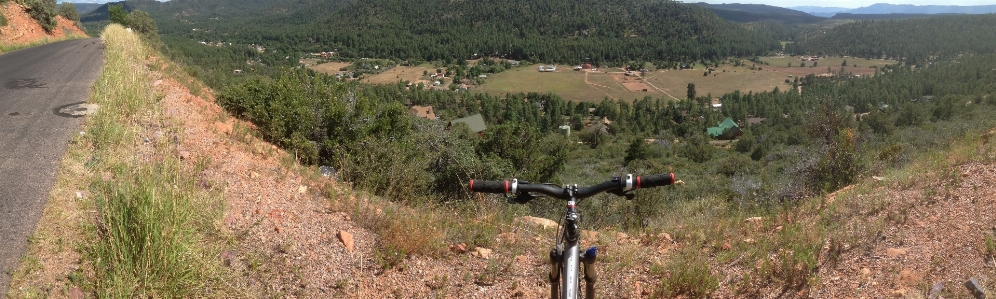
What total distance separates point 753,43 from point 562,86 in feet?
267

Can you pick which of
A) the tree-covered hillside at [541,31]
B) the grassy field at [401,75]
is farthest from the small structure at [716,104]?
the grassy field at [401,75]

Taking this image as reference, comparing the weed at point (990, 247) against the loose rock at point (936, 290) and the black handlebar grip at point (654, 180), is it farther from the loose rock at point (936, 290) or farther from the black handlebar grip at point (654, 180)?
the black handlebar grip at point (654, 180)

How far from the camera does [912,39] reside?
115m

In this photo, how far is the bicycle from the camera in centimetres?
218

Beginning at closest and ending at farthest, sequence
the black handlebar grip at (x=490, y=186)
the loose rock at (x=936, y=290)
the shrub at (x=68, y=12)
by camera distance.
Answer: the black handlebar grip at (x=490, y=186) → the loose rock at (x=936, y=290) → the shrub at (x=68, y=12)

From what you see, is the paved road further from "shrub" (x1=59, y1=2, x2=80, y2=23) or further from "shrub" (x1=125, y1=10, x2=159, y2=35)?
"shrub" (x1=59, y1=2, x2=80, y2=23)

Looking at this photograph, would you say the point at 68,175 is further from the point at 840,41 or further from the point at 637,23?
the point at 840,41

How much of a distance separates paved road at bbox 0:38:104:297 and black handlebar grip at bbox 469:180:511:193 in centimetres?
273

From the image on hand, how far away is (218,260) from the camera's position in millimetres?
3357

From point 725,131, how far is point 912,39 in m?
101

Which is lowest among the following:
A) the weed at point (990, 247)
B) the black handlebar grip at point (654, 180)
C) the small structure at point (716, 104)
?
the small structure at point (716, 104)

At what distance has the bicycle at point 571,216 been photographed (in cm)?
218

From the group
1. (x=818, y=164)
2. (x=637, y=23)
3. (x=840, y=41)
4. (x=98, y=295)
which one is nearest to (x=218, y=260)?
(x=98, y=295)

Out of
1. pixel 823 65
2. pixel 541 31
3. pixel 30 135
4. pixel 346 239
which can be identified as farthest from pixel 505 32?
pixel 346 239
